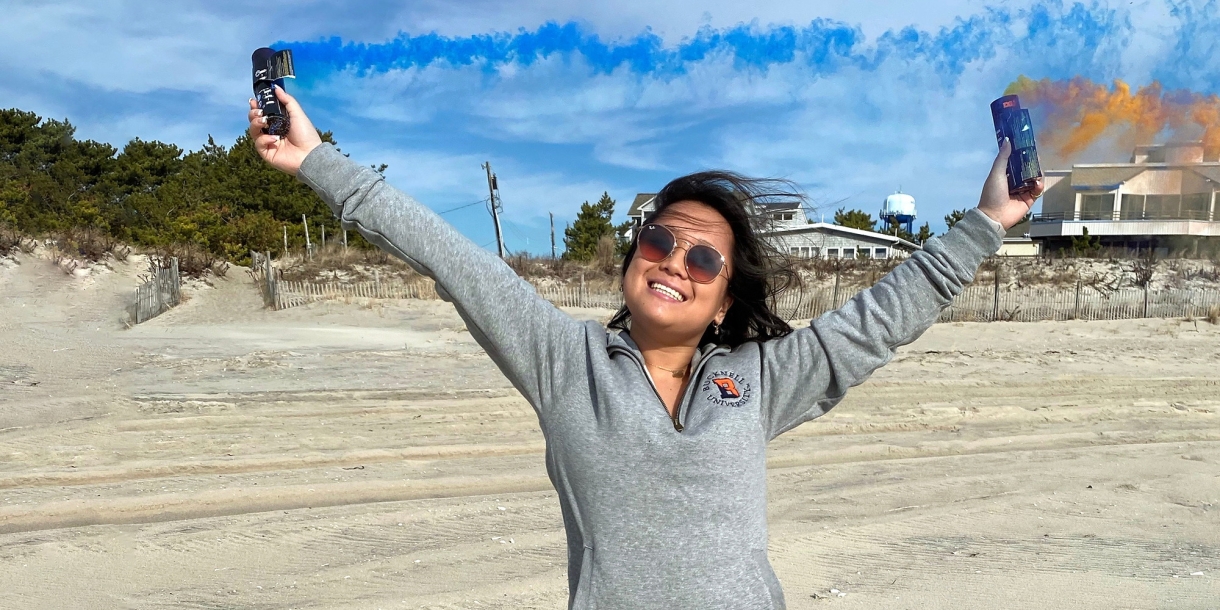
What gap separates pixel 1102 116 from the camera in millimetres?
3219

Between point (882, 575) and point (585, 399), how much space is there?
158 inches

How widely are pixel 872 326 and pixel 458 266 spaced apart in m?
0.94

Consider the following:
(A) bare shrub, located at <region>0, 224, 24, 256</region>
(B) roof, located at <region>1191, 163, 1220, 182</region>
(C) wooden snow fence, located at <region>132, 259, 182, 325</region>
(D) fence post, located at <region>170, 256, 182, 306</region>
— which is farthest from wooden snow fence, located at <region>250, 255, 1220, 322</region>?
(B) roof, located at <region>1191, 163, 1220, 182</region>

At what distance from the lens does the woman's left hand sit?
208cm

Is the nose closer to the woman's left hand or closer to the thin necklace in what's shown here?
the thin necklace

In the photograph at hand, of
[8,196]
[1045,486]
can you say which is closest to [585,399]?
[1045,486]

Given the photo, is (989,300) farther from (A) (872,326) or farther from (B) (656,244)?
(B) (656,244)

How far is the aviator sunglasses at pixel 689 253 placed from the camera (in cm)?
211

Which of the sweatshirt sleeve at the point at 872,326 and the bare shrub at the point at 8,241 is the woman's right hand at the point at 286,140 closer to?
the sweatshirt sleeve at the point at 872,326

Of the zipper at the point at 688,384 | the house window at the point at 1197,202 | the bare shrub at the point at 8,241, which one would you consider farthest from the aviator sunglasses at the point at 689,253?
the bare shrub at the point at 8,241

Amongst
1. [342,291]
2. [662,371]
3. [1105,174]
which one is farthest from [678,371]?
[342,291]

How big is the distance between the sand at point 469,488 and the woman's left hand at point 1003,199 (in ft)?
10.7

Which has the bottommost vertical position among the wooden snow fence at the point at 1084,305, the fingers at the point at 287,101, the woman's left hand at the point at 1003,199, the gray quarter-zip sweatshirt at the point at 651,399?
the wooden snow fence at the point at 1084,305

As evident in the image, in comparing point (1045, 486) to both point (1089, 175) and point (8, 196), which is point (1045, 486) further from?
point (8, 196)
